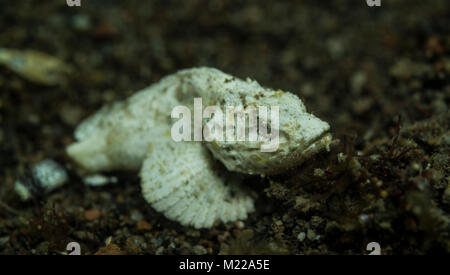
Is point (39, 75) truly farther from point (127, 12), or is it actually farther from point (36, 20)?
point (127, 12)

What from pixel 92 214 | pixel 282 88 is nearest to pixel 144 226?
pixel 92 214

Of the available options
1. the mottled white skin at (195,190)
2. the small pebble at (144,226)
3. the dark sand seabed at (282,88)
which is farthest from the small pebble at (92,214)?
the mottled white skin at (195,190)

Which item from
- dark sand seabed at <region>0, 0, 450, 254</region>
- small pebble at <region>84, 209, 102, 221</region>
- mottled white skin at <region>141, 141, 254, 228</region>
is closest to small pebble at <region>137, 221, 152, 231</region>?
dark sand seabed at <region>0, 0, 450, 254</region>

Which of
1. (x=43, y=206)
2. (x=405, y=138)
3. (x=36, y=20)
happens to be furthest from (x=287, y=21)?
(x=43, y=206)

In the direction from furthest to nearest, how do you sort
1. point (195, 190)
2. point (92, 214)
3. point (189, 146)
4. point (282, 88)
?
1. point (282, 88)
2. point (92, 214)
3. point (189, 146)
4. point (195, 190)

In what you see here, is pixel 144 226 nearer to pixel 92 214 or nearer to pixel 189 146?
pixel 92 214

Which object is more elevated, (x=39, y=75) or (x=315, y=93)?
(x=39, y=75)

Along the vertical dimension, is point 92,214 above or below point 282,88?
below

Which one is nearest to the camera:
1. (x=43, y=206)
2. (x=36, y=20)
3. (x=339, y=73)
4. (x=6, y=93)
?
(x=43, y=206)
